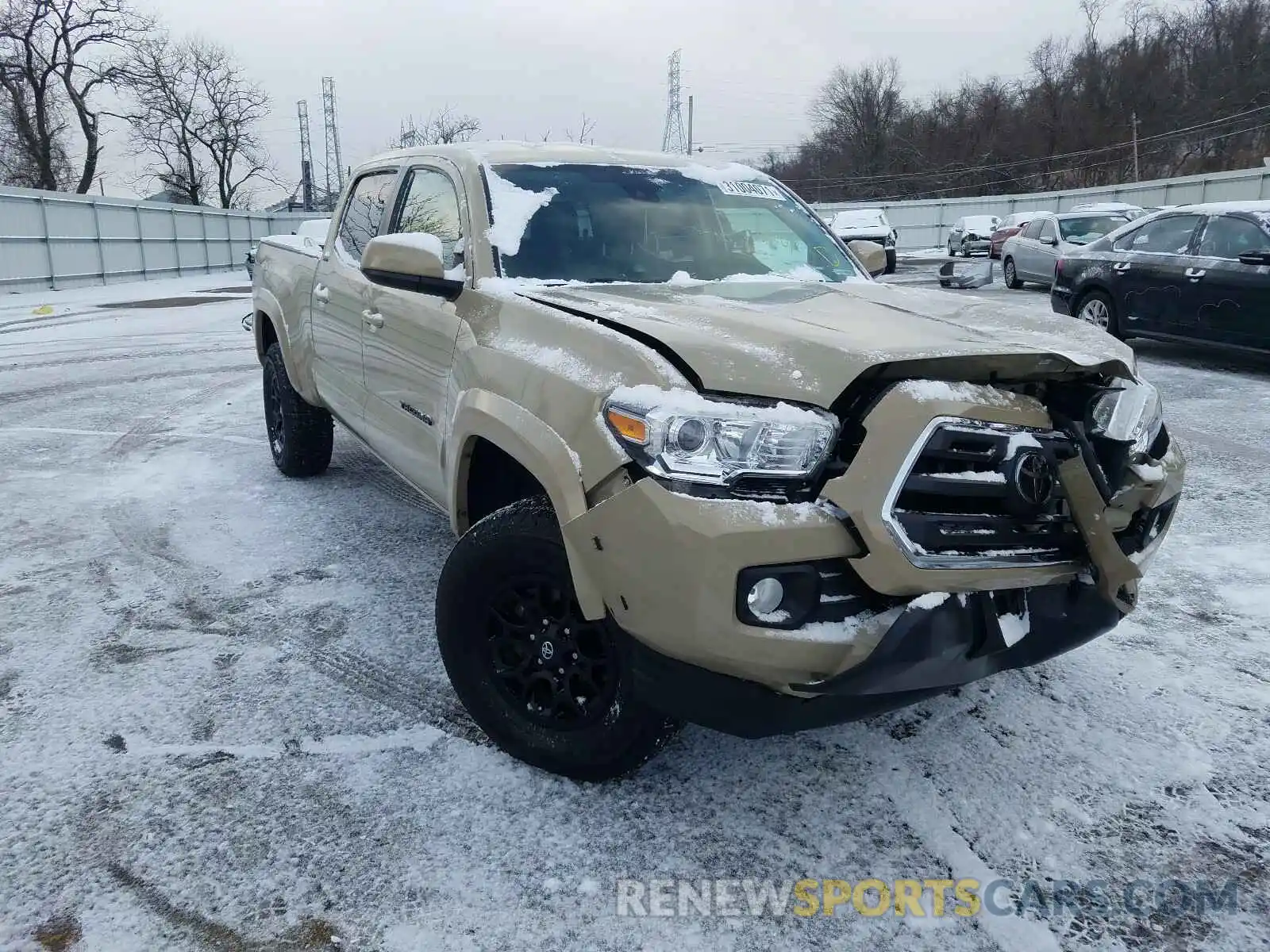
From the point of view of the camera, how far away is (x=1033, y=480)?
7.08ft

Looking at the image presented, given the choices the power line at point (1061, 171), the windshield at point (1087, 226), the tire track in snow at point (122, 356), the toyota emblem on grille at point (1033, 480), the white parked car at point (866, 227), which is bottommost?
the tire track in snow at point (122, 356)

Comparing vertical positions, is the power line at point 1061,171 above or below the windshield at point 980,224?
above

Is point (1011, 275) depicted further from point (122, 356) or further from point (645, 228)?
point (645, 228)

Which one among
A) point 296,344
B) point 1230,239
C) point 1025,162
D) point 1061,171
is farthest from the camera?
point 1025,162

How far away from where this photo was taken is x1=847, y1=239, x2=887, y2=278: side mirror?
4.12 meters

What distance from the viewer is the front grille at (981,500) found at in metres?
2.04

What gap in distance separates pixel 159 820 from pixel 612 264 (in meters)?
2.19

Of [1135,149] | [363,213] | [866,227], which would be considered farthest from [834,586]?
[1135,149]

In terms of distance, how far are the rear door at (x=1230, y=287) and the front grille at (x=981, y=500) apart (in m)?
7.56

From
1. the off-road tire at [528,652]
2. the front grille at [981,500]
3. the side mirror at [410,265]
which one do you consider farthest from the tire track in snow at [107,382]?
the front grille at [981,500]

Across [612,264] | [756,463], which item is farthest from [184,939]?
[612,264]

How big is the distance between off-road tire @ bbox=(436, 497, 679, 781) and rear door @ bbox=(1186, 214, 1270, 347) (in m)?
8.14

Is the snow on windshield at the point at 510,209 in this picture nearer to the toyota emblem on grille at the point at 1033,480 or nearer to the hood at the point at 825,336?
the hood at the point at 825,336

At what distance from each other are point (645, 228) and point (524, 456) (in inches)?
54.8
